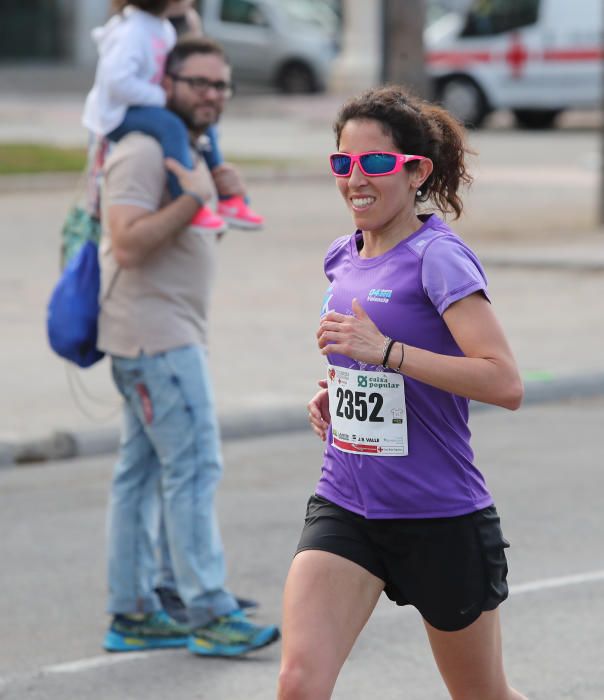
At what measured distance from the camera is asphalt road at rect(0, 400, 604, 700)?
17.5 feet

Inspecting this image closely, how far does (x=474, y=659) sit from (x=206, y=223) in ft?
6.67

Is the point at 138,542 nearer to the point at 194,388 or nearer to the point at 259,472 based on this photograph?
the point at 194,388

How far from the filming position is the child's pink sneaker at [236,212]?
5789 millimetres

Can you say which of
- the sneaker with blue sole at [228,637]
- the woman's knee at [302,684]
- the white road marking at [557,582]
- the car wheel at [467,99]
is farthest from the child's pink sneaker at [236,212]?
the car wheel at [467,99]

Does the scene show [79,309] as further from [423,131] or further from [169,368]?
[423,131]

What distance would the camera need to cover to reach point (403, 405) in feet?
13.0

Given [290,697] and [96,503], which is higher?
[290,697]

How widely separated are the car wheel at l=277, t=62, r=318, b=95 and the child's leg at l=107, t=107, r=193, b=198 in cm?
2995

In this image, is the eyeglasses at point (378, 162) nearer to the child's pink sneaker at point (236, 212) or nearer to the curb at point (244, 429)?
the child's pink sneaker at point (236, 212)

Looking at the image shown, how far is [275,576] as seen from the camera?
6.48 meters

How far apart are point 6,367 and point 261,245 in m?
5.77

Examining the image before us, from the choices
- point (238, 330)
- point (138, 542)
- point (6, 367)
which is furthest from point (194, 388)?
point (238, 330)

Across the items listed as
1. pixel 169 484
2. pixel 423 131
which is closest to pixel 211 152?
pixel 169 484

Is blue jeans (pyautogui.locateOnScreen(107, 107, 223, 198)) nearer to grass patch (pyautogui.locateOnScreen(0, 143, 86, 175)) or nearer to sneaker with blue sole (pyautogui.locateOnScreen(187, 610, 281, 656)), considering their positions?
sneaker with blue sole (pyautogui.locateOnScreen(187, 610, 281, 656))
